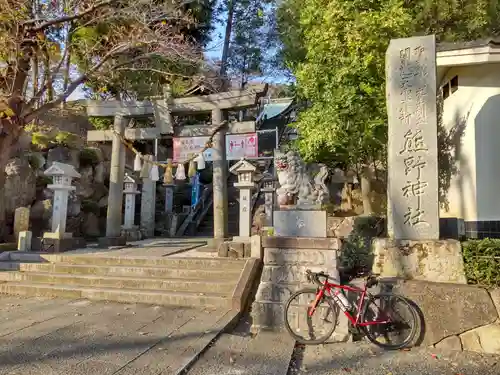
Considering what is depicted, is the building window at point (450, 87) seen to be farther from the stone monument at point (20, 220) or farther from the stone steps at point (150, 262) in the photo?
the stone monument at point (20, 220)

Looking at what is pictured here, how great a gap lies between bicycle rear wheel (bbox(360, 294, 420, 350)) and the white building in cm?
344

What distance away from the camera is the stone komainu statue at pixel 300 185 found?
18.8ft

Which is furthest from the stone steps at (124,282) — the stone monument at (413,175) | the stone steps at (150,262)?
the stone monument at (413,175)

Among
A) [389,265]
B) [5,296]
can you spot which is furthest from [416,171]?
[5,296]

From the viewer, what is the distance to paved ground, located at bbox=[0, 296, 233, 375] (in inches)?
143

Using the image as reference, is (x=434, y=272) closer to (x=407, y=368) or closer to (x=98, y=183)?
(x=407, y=368)

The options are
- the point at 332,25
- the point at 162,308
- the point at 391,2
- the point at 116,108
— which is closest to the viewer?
the point at 162,308

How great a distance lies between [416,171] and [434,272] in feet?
5.05

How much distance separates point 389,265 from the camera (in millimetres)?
5398

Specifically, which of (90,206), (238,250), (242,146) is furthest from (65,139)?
(238,250)

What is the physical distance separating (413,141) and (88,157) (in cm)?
1578

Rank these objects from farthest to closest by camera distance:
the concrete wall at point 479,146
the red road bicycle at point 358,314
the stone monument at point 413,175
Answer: the concrete wall at point 479,146 < the stone monument at point 413,175 < the red road bicycle at point 358,314

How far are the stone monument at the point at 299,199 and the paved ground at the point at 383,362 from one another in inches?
64.1


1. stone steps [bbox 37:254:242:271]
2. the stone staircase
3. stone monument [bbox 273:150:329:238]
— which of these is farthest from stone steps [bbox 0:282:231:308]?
stone monument [bbox 273:150:329:238]
